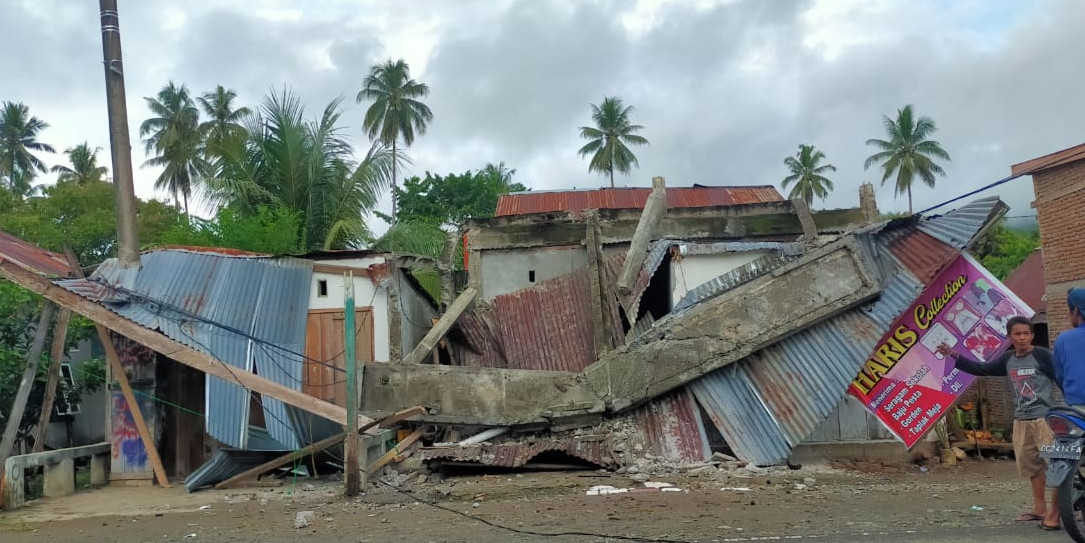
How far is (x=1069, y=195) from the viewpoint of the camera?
13.5m

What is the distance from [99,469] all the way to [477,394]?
18.2 feet

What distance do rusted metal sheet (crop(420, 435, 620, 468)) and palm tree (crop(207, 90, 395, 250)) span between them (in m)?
11.2

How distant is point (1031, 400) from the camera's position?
539 cm

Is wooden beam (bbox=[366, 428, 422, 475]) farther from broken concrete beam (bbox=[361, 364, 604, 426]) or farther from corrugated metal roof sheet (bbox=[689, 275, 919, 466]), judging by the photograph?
corrugated metal roof sheet (bbox=[689, 275, 919, 466])

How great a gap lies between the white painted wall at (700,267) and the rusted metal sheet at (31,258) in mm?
8476

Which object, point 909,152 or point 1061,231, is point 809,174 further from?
point 1061,231

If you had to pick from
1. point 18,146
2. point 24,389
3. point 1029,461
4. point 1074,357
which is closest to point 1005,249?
point 1029,461

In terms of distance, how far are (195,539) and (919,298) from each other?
354 inches

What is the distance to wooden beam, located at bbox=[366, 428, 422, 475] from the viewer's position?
9.35 metres

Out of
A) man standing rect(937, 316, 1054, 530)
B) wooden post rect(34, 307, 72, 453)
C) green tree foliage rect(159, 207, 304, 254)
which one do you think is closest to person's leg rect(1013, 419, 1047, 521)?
man standing rect(937, 316, 1054, 530)

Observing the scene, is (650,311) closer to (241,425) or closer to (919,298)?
(919,298)

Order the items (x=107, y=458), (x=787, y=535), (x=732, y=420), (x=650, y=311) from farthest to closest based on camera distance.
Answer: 1. (x=650, y=311)
2. (x=107, y=458)
3. (x=732, y=420)
4. (x=787, y=535)

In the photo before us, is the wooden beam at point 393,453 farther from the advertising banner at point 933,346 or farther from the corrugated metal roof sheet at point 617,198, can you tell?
the corrugated metal roof sheet at point 617,198

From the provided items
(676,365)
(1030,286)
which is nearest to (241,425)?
(676,365)
